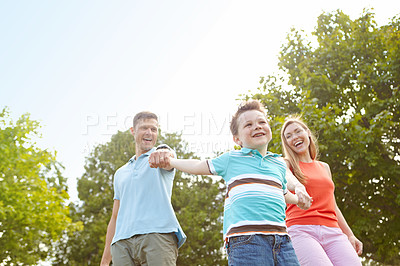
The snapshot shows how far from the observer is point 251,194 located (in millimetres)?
2646

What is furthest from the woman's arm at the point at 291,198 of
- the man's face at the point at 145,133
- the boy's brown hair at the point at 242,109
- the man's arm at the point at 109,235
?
the man's arm at the point at 109,235

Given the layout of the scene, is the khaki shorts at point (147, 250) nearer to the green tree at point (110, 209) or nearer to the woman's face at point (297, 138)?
the woman's face at point (297, 138)

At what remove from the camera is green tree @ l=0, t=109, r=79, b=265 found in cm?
1700

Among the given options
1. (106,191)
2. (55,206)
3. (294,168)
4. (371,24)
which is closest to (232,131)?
(294,168)

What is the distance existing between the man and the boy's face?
2.10ft

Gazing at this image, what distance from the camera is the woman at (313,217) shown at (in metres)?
3.66

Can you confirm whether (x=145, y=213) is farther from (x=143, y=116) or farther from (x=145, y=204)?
(x=143, y=116)

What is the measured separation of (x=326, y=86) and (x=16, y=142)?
14552mm

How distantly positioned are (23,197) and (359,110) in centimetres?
1389

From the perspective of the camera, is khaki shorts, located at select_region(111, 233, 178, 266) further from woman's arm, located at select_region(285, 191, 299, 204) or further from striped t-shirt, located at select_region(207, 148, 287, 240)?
woman's arm, located at select_region(285, 191, 299, 204)

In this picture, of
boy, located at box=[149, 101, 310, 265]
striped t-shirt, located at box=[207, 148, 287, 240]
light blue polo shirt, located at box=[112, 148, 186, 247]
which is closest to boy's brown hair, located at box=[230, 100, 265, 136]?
boy, located at box=[149, 101, 310, 265]

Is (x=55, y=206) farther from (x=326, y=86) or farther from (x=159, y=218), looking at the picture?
(x=159, y=218)

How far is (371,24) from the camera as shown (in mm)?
13844

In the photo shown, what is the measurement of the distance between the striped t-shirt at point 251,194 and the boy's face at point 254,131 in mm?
82
